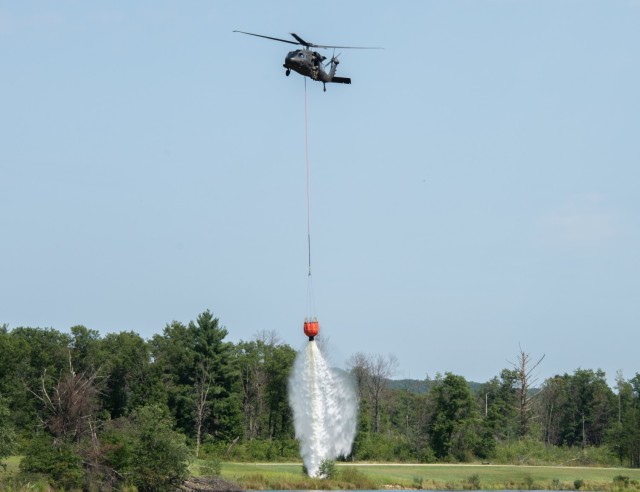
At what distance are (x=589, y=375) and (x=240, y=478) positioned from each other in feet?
286

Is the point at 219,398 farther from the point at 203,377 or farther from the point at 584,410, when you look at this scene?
the point at 584,410

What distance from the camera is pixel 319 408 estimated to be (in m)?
63.9

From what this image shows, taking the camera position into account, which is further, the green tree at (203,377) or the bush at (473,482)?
the green tree at (203,377)

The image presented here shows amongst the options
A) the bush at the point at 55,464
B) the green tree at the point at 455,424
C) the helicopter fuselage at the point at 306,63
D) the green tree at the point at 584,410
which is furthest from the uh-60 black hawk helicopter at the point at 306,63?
the green tree at the point at 584,410

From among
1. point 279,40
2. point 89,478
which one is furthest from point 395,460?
point 279,40

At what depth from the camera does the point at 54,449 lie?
5072cm

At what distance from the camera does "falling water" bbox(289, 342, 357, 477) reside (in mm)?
63625

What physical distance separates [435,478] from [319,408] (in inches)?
389

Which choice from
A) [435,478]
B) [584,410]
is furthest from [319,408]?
[584,410]

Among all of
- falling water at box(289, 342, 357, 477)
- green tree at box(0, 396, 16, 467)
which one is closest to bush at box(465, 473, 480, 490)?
falling water at box(289, 342, 357, 477)

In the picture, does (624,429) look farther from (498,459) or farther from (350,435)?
(350,435)

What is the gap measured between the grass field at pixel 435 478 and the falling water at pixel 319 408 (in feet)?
4.90

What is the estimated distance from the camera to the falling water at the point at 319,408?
209 feet

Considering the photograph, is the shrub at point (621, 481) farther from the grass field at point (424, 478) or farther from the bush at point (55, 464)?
the bush at point (55, 464)
